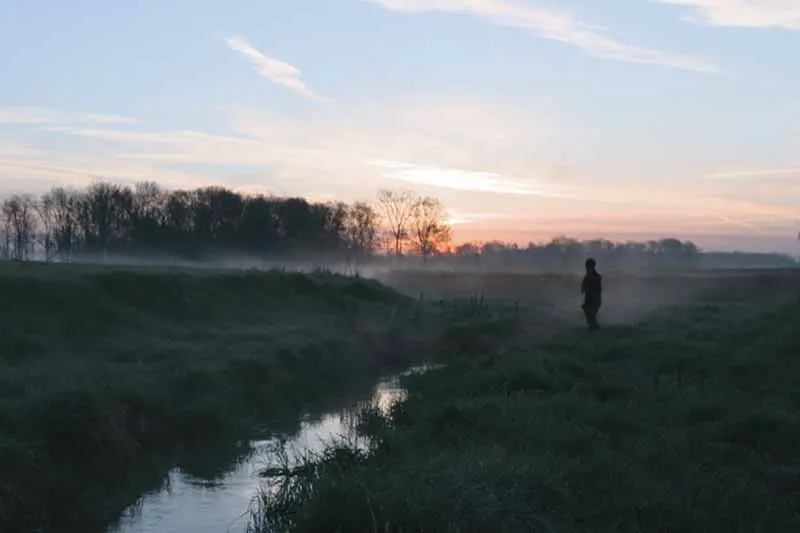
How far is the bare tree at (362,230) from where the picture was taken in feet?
406

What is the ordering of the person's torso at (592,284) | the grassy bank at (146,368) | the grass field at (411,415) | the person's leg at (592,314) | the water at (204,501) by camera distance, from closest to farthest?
the grass field at (411,415)
the water at (204,501)
the grassy bank at (146,368)
the person's torso at (592,284)
the person's leg at (592,314)

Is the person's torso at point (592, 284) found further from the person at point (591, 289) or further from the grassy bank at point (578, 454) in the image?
the grassy bank at point (578, 454)

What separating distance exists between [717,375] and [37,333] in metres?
17.6

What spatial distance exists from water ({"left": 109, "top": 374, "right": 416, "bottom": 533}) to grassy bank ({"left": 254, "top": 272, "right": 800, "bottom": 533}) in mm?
1144

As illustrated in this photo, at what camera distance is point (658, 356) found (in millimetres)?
19594

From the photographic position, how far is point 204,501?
13.1 meters

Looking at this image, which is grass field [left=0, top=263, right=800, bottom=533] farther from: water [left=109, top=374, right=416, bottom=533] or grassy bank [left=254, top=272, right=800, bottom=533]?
water [left=109, top=374, right=416, bottom=533]

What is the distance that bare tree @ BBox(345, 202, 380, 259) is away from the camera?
124 metres

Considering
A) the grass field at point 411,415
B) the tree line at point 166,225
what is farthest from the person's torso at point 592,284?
the tree line at point 166,225

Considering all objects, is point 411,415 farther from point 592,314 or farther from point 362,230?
point 362,230

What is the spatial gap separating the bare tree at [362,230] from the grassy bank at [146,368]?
79.7 metres

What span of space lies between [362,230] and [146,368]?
107683mm

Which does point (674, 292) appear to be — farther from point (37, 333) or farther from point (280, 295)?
point (37, 333)

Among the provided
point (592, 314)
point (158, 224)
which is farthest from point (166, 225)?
point (592, 314)
